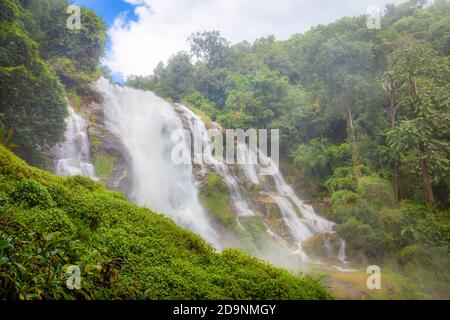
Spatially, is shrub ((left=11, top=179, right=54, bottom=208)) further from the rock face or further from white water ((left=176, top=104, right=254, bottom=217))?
white water ((left=176, top=104, right=254, bottom=217))

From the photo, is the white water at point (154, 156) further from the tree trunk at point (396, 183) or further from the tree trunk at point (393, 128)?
the tree trunk at point (393, 128)

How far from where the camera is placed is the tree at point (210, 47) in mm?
35719

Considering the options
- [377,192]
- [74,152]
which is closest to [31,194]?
[74,152]

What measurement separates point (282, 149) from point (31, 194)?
20.9 m

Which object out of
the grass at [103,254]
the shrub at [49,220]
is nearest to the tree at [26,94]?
→ the grass at [103,254]

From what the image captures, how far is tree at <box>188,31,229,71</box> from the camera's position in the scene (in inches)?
1406

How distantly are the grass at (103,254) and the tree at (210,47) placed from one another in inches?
1306

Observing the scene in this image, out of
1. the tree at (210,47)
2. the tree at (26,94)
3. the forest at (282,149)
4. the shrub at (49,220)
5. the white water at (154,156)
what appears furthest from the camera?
the tree at (210,47)

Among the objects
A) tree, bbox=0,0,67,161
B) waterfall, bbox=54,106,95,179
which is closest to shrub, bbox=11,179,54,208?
tree, bbox=0,0,67,161

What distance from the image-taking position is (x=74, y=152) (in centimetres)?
1470

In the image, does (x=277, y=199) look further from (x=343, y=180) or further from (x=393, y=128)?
(x=393, y=128)

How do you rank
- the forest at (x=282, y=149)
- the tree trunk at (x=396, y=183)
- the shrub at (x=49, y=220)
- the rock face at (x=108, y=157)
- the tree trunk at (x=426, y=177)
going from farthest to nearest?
1. the tree trunk at (x=396, y=183)
2. the rock face at (x=108, y=157)
3. the tree trunk at (x=426, y=177)
4. the shrub at (x=49, y=220)
5. the forest at (x=282, y=149)
